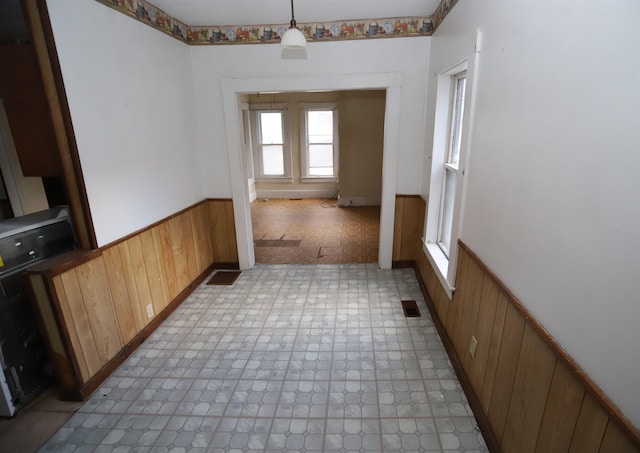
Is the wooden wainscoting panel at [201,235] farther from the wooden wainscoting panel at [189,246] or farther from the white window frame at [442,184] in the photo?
the white window frame at [442,184]

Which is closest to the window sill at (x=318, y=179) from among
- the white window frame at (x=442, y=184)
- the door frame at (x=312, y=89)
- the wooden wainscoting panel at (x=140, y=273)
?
the door frame at (x=312, y=89)

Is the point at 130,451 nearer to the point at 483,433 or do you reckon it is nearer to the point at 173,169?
the point at 483,433

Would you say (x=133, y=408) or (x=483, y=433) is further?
(x=133, y=408)

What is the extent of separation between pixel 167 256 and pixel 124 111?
4.04ft

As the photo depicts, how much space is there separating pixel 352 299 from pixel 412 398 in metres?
1.25

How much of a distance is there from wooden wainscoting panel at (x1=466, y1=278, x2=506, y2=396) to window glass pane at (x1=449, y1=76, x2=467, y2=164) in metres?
1.31

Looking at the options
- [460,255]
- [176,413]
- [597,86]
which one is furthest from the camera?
[460,255]

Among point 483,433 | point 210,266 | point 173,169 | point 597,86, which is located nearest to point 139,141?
point 173,169

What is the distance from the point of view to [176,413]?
1.93 meters

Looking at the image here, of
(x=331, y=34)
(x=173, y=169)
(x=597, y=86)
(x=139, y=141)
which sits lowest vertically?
(x=173, y=169)

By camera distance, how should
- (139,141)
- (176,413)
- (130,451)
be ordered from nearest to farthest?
(130,451) < (176,413) < (139,141)

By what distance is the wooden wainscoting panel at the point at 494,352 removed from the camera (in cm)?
153

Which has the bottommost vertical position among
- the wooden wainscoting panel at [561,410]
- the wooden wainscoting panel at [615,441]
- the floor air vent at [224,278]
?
the floor air vent at [224,278]

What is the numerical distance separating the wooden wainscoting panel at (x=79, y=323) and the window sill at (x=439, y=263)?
2.39 meters
